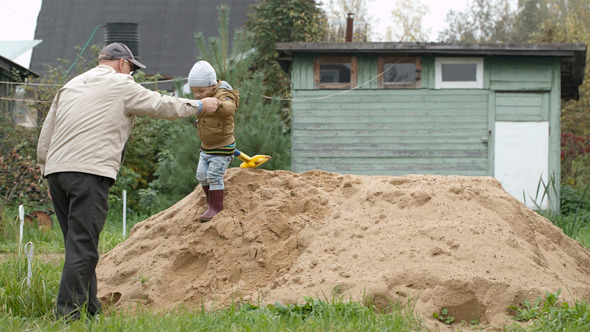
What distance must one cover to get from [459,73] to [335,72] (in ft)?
8.35

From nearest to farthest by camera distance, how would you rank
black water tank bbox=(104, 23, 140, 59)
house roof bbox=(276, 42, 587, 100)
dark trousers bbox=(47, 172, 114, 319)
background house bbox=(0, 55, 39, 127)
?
dark trousers bbox=(47, 172, 114, 319) < house roof bbox=(276, 42, 587, 100) < background house bbox=(0, 55, 39, 127) < black water tank bbox=(104, 23, 140, 59)

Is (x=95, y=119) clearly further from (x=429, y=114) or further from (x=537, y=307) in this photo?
(x=429, y=114)

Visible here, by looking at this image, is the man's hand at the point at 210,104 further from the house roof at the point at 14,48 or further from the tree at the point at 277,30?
the house roof at the point at 14,48

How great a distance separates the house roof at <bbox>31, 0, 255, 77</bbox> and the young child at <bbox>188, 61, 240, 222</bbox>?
20.3 meters

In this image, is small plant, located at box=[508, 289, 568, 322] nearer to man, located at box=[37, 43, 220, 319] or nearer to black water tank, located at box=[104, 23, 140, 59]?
man, located at box=[37, 43, 220, 319]

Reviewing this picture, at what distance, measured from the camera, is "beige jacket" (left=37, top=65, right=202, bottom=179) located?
4.86m

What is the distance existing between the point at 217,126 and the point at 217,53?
6.16 meters

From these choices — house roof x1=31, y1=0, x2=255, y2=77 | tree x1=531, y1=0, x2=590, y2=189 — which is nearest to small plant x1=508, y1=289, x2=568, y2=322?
tree x1=531, y1=0, x2=590, y2=189

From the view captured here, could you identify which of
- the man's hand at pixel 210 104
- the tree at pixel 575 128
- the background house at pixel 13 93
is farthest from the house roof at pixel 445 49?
the man's hand at pixel 210 104

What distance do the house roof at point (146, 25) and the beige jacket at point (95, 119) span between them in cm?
2093

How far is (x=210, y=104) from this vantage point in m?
5.52

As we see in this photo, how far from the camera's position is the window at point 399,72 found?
48.4 ft

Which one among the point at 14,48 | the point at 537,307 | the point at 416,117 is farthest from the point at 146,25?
the point at 537,307

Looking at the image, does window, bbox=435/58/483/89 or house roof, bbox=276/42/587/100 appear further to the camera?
window, bbox=435/58/483/89
